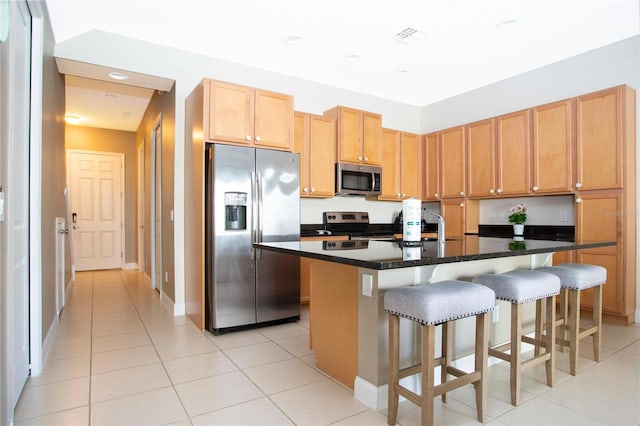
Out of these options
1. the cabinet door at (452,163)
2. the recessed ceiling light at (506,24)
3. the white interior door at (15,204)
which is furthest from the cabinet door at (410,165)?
the white interior door at (15,204)

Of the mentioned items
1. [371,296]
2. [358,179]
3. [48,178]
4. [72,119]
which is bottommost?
[371,296]

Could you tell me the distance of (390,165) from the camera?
516 centimetres

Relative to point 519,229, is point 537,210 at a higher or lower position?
higher

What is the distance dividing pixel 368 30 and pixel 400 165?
219cm

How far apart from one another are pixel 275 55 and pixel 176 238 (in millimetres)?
2275

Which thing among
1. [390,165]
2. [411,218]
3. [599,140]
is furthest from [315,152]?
[599,140]

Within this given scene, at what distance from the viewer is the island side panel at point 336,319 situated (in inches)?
82.6

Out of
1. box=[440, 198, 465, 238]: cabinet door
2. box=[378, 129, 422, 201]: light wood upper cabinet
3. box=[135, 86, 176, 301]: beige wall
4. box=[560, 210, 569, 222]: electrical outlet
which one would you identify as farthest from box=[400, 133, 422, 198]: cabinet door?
box=[135, 86, 176, 301]: beige wall

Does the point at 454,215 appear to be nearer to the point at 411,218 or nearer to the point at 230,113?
the point at 411,218

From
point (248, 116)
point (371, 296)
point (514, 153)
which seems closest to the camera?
point (371, 296)

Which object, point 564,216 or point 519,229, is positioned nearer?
point 564,216

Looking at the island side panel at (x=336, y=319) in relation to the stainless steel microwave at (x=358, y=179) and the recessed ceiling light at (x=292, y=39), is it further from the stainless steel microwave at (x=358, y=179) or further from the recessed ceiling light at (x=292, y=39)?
the recessed ceiling light at (x=292, y=39)

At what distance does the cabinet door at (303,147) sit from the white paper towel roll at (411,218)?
227 centimetres

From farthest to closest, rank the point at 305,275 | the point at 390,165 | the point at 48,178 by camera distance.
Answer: the point at 390,165, the point at 305,275, the point at 48,178
